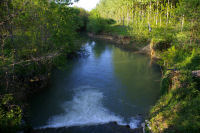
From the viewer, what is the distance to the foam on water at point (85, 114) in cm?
1213

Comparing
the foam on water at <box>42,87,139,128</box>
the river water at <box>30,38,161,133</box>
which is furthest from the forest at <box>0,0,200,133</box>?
the foam on water at <box>42,87,139,128</box>

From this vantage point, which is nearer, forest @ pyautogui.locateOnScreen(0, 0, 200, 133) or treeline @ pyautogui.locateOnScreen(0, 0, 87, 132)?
forest @ pyautogui.locateOnScreen(0, 0, 200, 133)

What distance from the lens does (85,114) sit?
13.3 metres

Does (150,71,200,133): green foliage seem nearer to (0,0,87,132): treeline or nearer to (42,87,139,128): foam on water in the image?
(42,87,139,128): foam on water

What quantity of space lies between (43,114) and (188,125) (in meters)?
10.6

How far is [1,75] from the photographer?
30.2ft

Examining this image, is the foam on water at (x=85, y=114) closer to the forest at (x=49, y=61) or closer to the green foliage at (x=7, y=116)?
the forest at (x=49, y=61)

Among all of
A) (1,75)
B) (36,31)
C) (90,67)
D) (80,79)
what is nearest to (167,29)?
(90,67)

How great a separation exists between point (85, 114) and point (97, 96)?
10.7ft

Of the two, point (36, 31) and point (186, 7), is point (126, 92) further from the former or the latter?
point (186, 7)

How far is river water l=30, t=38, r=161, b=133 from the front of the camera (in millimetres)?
12688

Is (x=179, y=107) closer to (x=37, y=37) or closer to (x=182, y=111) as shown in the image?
(x=182, y=111)

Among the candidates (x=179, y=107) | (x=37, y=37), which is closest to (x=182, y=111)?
(x=179, y=107)

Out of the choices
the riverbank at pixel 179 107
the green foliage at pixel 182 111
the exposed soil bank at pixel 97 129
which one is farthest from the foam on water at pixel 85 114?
the green foliage at pixel 182 111
